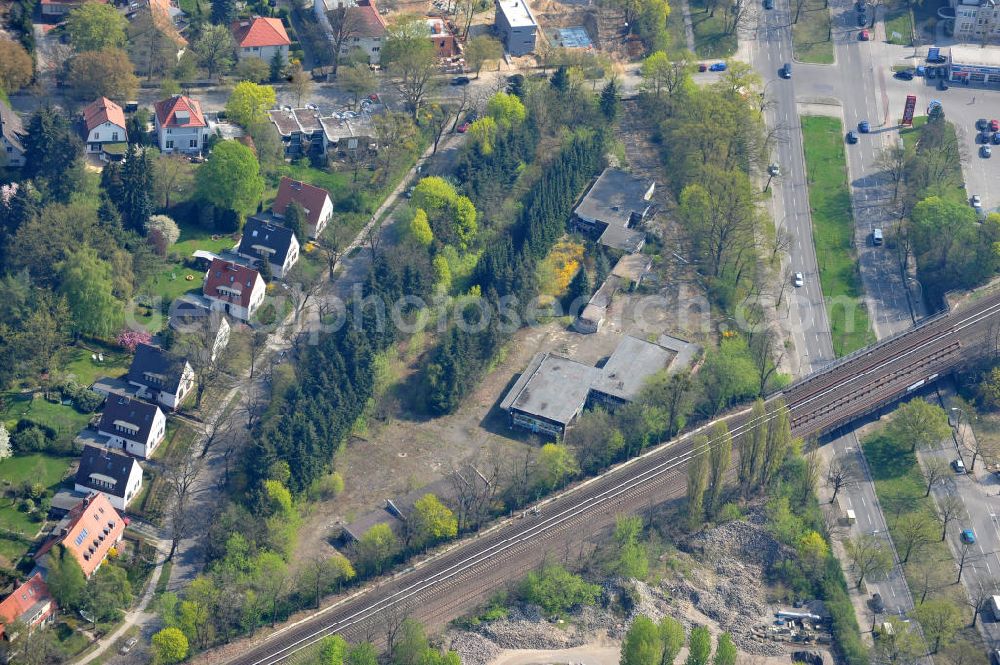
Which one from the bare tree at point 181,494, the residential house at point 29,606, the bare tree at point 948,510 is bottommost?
the bare tree at point 948,510

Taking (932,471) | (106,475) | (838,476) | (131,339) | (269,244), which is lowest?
(932,471)

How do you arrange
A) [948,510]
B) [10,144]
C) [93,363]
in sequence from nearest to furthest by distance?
[948,510] → [93,363] → [10,144]

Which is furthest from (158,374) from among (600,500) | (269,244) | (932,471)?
(932,471)

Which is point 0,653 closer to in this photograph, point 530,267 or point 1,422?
point 1,422

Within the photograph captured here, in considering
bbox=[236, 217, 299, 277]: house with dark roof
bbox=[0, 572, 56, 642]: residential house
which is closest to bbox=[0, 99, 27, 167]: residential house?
bbox=[236, 217, 299, 277]: house with dark roof

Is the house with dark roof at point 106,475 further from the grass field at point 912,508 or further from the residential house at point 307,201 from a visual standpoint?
the grass field at point 912,508

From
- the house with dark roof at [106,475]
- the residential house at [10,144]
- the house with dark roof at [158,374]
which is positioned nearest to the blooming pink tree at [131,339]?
the house with dark roof at [158,374]

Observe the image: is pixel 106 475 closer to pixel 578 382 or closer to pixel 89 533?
pixel 89 533
